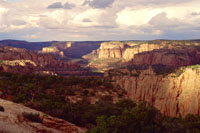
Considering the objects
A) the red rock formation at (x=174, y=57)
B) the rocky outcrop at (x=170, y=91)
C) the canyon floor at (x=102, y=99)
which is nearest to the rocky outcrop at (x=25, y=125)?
the canyon floor at (x=102, y=99)

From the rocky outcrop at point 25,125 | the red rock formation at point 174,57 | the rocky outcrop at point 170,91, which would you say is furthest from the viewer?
the red rock formation at point 174,57

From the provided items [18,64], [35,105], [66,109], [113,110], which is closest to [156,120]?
[113,110]

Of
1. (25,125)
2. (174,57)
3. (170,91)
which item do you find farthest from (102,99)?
(174,57)

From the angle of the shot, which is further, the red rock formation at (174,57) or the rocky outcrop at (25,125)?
the red rock formation at (174,57)

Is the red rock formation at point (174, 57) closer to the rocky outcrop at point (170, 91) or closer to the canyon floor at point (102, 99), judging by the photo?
the rocky outcrop at point (170, 91)

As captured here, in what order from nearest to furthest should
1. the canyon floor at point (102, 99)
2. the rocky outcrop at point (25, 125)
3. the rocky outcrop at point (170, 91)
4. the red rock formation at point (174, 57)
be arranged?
the rocky outcrop at point (25, 125) → the canyon floor at point (102, 99) → the rocky outcrop at point (170, 91) → the red rock formation at point (174, 57)

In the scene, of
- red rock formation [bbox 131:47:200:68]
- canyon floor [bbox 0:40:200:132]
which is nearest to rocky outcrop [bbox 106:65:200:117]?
canyon floor [bbox 0:40:200:132]

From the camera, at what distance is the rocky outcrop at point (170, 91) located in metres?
47.8

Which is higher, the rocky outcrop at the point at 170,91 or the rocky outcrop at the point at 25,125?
the rocky outcrop at the point at 25,125

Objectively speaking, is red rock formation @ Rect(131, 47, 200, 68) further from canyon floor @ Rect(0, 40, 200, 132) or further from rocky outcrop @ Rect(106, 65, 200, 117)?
canyon floor @ Rect(0, 40, 200, 132)

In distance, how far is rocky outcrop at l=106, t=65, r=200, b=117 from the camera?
4775 cm

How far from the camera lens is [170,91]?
54.4 m

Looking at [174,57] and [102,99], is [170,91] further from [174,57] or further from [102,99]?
[174,57]

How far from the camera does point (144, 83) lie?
199 feet
